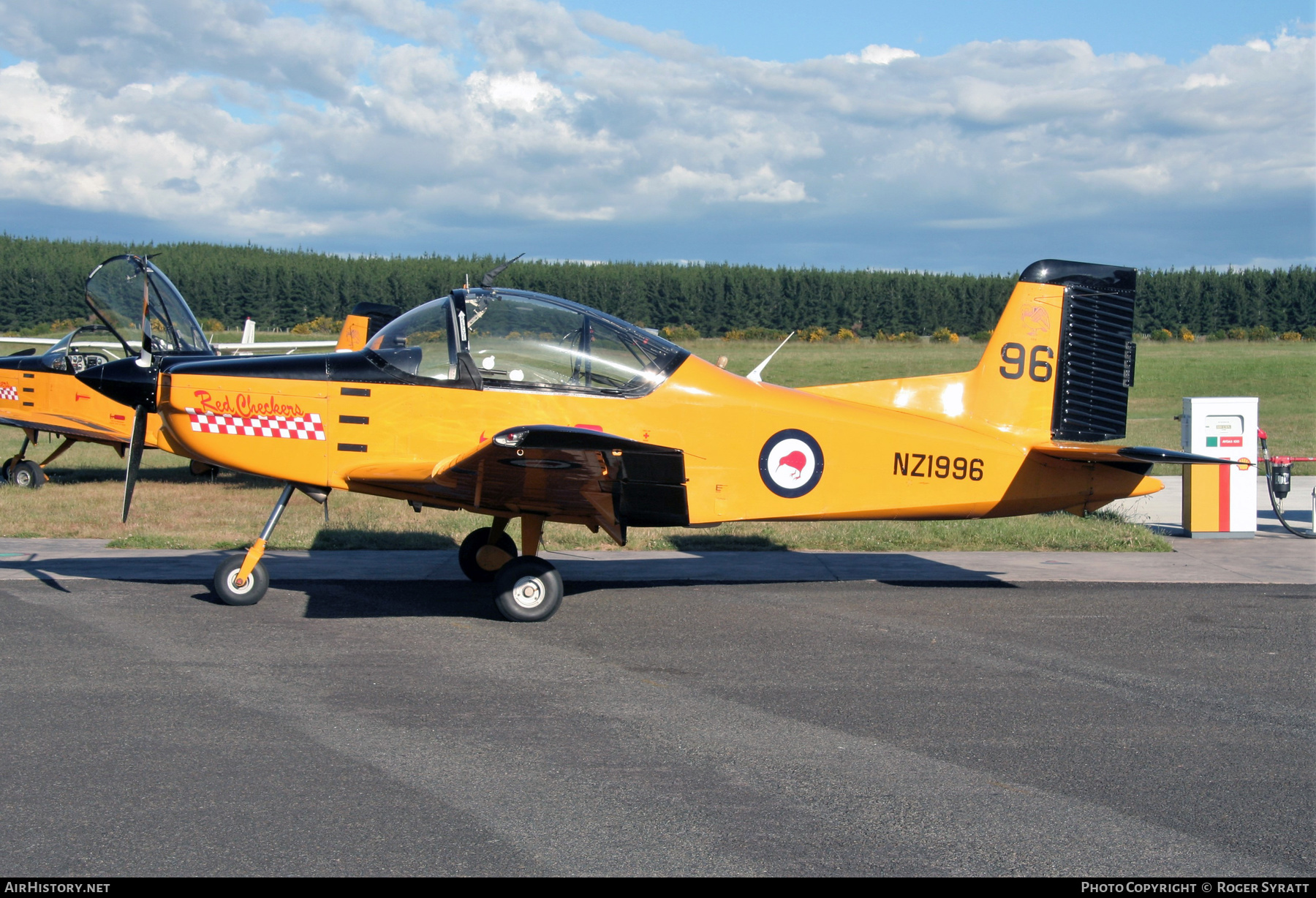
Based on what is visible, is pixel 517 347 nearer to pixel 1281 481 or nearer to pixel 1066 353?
pixel 1066 353

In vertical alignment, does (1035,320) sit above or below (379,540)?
above

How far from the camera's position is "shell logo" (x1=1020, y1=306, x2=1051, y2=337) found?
8.30m

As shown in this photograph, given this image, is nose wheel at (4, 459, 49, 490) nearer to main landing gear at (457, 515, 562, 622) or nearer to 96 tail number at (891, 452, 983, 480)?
main landing gear at (457, 515, 562, 622)

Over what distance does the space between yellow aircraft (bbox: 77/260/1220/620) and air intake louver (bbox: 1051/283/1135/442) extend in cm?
46

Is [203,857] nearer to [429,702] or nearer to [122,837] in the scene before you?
[122,837]

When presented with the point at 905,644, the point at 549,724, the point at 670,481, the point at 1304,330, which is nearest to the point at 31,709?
the point at 549,724

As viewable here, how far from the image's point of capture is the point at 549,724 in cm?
491

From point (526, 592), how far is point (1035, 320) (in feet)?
15.7

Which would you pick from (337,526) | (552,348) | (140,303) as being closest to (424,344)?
(552,348)

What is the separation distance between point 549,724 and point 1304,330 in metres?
84.1

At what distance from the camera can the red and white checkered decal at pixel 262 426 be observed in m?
7.25

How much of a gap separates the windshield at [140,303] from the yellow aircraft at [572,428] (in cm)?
206

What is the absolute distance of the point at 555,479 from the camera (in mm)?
6891

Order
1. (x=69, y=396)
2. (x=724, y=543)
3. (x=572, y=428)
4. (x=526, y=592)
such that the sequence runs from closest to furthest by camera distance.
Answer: (x=572, y=428), (x=526, y=592), (x=724, y=543), (x=69, y=396)
